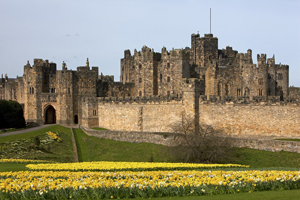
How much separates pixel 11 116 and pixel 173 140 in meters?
33.6

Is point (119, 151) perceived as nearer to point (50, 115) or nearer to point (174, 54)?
point (174, 54)

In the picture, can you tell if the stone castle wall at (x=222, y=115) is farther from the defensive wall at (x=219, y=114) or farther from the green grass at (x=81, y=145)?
the green grass at (x=81, y=145)

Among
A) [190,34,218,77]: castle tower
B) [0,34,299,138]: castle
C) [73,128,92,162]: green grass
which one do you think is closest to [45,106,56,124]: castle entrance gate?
[0,34,299,138]: castle

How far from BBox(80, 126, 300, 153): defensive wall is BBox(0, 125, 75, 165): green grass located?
519 cm

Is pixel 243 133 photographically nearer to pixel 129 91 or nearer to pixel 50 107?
pixel 129 91

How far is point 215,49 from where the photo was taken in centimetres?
8862

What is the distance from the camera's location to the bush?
235ft

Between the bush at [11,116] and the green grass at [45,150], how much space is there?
992cm

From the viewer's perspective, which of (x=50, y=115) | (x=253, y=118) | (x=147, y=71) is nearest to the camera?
(x=253, y=118)

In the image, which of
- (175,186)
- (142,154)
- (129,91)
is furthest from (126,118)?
(175,186)

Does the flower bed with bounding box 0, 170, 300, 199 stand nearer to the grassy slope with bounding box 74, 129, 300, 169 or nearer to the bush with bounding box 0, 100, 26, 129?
the grassy slope with bounding box 74, 129, 300, 169

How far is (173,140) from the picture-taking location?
48.6 metres

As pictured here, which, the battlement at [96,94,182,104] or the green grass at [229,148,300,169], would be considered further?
the battlement at [96,94,182,104]

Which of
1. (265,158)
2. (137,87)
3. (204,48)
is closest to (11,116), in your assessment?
(137,87)
